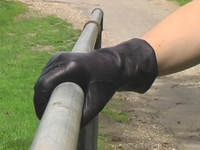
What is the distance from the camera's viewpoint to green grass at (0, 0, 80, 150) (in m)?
5.47

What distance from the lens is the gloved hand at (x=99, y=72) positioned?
155cm

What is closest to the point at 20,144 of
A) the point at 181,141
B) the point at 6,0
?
the point at 181,141

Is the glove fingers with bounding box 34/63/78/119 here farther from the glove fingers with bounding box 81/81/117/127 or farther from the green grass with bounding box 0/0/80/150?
the green grass with bounding box 0/0/80/150

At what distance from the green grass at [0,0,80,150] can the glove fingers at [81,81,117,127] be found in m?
3.44

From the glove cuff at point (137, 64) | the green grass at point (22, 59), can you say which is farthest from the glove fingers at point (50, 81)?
the green grass at point (22, 59)

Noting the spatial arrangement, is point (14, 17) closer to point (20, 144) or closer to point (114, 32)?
point (114, 32)

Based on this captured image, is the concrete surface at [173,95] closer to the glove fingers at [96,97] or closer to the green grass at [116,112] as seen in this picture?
the green grass at [116,112]

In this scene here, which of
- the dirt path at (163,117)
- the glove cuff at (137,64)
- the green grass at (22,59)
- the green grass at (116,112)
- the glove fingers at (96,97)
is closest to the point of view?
the glove fingers at (96,97)

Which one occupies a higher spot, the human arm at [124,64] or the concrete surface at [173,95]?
the human arm at [124,64]

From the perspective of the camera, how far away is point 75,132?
1305mm

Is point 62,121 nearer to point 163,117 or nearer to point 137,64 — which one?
point 137,64

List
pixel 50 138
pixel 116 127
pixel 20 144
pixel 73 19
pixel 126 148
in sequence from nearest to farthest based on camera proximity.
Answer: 1. pixel 50 138
2. pixel 20 144
3. pixel 126 148
4. pixel 116 127
5. pixel 73 19

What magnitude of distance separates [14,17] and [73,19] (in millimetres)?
1382

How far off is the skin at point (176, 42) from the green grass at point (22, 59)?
334 cm
